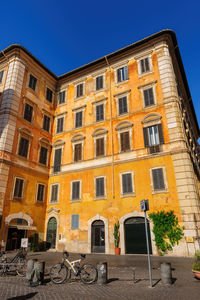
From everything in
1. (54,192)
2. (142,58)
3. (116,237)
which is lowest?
(116,237)

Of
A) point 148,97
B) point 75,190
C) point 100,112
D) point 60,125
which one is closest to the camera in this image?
point 148,97

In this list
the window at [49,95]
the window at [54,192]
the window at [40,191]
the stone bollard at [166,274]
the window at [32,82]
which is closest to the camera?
the stone bollard at [166,274]

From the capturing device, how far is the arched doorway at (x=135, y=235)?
16.8 meters

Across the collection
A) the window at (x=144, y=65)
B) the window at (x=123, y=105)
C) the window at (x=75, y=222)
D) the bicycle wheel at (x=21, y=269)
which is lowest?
the bicycle wheel at (x=21, y=269)

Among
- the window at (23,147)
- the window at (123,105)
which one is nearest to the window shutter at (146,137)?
the window at (123,105)

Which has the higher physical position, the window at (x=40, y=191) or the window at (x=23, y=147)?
the window at (x=23, y=147)

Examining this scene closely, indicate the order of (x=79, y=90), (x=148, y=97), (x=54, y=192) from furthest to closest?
(x=79, y=90)
(x=54, y=192)
(x=148, y=97)

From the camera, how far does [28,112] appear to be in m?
23.2

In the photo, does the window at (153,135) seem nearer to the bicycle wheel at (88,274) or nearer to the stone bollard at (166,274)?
the stone bollard at (166,274)

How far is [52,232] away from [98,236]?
17.4 feet

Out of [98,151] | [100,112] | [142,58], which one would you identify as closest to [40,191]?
[98,151]

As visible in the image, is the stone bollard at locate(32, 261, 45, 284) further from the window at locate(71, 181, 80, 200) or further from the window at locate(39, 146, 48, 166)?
the window at locate(39, 146, 48, 166)

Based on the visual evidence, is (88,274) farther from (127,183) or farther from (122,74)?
(122,74)

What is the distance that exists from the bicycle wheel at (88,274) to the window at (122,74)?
1985cm
